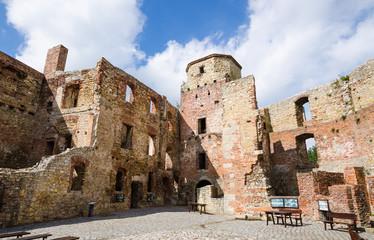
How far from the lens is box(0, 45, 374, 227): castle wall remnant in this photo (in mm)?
9820

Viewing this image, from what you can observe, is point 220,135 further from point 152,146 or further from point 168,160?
point 152,146

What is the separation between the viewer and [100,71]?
13727mm

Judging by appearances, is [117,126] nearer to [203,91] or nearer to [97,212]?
[97,212]

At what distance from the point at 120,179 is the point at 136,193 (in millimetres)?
1609

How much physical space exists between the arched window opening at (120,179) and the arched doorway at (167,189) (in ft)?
14.1

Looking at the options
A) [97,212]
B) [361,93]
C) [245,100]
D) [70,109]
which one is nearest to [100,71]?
[70,109]

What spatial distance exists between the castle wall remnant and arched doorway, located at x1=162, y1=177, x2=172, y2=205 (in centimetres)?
8

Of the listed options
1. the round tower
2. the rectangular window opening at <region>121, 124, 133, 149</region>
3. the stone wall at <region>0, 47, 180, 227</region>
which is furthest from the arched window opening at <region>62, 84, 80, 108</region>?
the round tower

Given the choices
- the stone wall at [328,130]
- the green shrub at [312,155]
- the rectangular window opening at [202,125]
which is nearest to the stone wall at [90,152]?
the rectangular window opening at [202,125]

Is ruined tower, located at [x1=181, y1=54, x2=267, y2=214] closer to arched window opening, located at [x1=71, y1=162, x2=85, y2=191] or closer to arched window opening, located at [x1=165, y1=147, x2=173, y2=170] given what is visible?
arched window opening, located at [x1=165, y1=147, x2=173, y2=170]

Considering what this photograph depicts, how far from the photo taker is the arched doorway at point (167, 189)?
58.3 feet

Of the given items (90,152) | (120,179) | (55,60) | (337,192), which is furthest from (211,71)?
(337,192)

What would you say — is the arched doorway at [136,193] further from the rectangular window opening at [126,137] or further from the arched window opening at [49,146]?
the arched window opening at [49,146]

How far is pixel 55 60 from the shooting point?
15.8m
